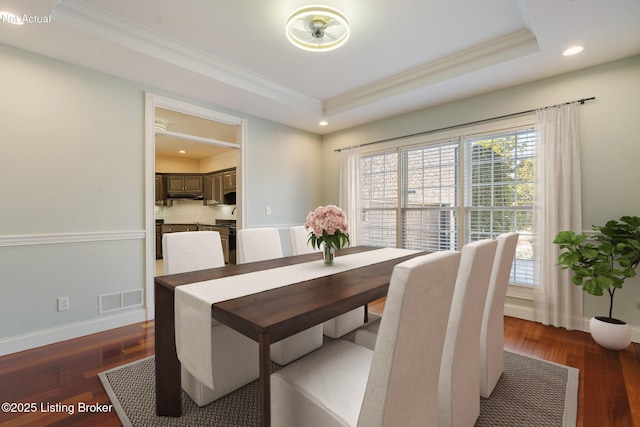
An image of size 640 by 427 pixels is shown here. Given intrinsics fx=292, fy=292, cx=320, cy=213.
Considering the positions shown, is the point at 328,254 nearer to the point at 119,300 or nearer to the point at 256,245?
the point at 256,245

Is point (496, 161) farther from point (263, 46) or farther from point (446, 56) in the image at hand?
point (263, 46)

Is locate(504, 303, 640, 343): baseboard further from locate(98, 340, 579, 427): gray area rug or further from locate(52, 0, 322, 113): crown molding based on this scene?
locate(52, 0, 322, 113): crown molding

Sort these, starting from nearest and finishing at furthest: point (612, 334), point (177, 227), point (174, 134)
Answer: point (612, 334), point (174, 134), point (177, 227)

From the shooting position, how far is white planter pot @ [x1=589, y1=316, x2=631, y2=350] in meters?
2.32

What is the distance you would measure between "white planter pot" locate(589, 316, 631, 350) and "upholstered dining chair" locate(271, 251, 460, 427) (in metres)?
2.24

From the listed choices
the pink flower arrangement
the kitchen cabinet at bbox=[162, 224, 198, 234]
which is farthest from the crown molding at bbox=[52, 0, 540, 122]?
the kitchen cabinet at bbox=[162, 224, 198, 234]

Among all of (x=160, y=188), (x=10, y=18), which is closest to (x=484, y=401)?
(x=10, y=18)

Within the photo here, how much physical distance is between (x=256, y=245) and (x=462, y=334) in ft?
5.81

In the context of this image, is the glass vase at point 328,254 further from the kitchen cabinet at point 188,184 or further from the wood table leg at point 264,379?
the kitchen cabinet at point 188,184

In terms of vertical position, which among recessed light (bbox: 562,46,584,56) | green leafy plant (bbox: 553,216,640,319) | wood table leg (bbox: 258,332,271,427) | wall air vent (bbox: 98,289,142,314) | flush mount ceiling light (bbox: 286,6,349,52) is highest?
flush mount ceiling light (bbox: 286,6,349,52)

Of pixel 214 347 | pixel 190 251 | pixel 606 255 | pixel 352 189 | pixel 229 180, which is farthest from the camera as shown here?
pixel 229 180

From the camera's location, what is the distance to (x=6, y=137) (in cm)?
237

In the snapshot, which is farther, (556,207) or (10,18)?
(556,207)

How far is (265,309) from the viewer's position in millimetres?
1217
